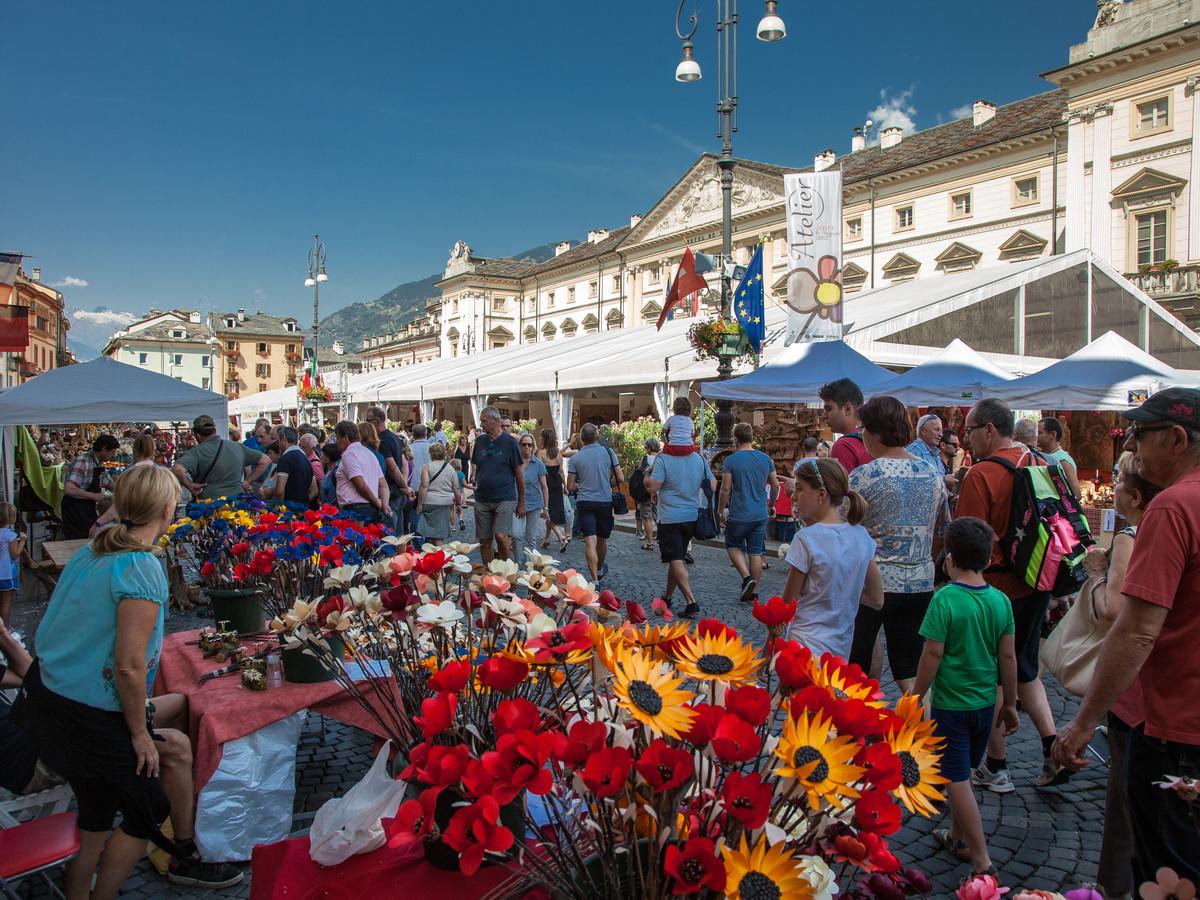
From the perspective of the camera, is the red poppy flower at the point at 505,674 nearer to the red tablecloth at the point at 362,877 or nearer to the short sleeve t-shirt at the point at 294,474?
the red tablecloth at the point at 362,877

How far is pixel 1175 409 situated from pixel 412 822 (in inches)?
79.6

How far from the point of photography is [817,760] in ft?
3.01

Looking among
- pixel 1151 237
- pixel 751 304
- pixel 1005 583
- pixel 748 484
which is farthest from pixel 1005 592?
pixel 1151 237

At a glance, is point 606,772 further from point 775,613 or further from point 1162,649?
point 1162,649

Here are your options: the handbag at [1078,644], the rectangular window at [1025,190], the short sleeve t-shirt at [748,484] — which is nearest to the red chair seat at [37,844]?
the handbag at [1078,644]

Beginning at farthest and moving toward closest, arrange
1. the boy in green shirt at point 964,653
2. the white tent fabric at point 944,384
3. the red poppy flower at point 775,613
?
the white tent fabric at point 944,384, the boy in green shirt at point 964,653, the red poppy flower at point 775,613

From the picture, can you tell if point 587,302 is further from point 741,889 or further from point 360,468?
point 741,889

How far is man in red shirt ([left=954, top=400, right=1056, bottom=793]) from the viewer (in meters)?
3.58

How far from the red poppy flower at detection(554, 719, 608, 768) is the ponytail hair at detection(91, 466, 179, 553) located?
82.2 inches

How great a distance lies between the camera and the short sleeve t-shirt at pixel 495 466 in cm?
727

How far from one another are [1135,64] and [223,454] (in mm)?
31260

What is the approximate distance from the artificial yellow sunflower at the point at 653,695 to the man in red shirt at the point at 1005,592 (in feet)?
9.89

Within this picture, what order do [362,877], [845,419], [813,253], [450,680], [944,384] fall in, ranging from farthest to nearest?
[813,253] → [944,384] → [845,419] → [362,877] → [450,680]

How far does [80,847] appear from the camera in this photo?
246 cm
